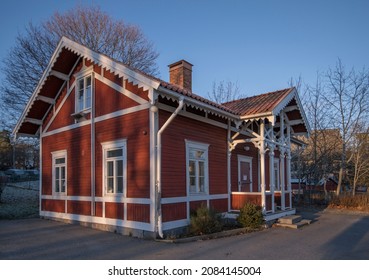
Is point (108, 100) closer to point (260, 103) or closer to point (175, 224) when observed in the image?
point (175, 224)

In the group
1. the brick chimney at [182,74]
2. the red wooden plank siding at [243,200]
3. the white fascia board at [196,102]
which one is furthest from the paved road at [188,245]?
the brick chimney at [182,74]

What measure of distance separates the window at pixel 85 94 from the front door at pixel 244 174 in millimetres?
6306

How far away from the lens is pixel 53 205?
13.0 m

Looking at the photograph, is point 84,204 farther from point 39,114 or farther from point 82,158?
point 39,114

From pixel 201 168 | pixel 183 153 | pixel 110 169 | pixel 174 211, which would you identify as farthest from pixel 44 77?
pixel 174 211

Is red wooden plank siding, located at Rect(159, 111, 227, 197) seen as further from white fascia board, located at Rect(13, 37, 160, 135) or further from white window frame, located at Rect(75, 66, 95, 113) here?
white window frame, located at Rect(75, 66, 95, 113)

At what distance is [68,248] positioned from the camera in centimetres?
773

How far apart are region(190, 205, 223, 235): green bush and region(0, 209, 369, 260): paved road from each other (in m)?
0.64

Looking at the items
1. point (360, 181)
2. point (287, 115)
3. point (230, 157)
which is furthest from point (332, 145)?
point (230, 157)

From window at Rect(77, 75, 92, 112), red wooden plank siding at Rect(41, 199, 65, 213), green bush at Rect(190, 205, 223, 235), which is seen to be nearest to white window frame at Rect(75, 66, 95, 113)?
window at Rect(77, 75, 92, 112)

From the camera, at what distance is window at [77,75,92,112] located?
1143 cm

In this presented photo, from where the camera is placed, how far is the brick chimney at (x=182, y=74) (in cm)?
1372

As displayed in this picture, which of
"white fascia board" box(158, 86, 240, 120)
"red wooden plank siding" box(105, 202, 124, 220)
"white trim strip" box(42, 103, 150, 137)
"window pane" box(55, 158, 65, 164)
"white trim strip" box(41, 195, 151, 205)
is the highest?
"white fascia board" box(158, 86, 240, 120)

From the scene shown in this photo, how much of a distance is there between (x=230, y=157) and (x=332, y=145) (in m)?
13.2
